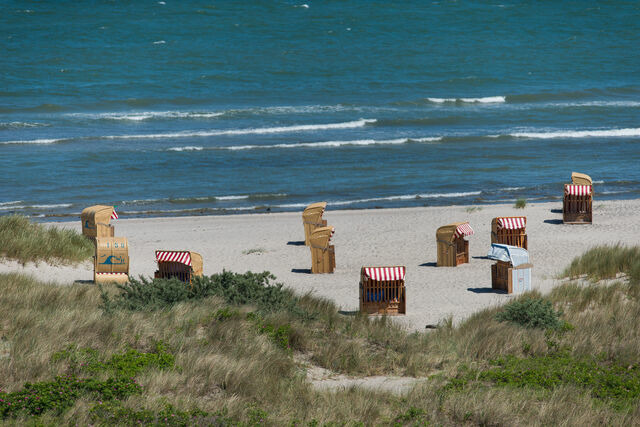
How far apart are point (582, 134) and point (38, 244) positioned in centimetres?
3147

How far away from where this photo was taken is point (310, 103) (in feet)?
160

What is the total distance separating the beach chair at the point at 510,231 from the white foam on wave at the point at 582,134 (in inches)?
898

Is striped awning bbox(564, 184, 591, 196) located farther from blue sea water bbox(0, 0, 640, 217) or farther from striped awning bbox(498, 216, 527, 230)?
blue sea water bbox(0, 0, 640, 217)

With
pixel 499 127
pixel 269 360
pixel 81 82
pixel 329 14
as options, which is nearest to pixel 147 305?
pixel 269 360

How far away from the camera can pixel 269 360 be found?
758 cm

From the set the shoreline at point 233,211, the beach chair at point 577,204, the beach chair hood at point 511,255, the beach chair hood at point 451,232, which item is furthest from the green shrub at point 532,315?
the shoreline at point 233,211

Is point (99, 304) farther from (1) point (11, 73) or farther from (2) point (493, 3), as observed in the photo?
(2) point (493, 3)

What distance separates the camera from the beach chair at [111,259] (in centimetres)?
1320

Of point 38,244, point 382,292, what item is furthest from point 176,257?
point 382,292

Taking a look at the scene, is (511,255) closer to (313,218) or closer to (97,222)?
(313,218)

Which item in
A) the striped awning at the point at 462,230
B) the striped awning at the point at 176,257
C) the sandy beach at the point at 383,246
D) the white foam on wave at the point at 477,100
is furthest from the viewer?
the white foam on wave at the point at 477,100

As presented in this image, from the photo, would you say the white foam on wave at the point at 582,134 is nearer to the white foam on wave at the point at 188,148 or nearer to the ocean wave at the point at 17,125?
the white foam on wave at the point at 188,148

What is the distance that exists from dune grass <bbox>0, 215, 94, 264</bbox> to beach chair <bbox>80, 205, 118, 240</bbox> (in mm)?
340

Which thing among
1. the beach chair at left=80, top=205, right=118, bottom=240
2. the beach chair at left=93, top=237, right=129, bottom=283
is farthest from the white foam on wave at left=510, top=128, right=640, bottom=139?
the beach chair at left=93, top=237, right=129, bottom=283
